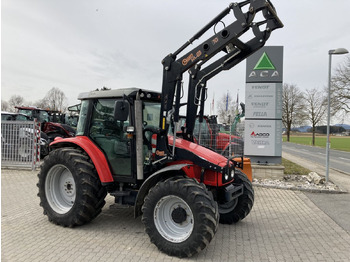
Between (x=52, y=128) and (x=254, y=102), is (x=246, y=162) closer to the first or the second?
(x=254, y=102)

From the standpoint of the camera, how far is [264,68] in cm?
1016

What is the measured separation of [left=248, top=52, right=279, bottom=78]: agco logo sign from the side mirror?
278 inches

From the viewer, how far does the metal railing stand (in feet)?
36.5

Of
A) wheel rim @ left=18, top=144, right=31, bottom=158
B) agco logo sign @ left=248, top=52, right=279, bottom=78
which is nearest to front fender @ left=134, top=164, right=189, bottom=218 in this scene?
agco logo sign @ left=248, top=52, right=279, bottom=78

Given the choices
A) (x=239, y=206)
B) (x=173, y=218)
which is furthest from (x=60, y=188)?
(x=239, y=206)

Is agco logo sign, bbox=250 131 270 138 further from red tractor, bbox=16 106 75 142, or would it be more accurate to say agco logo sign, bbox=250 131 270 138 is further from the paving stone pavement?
red tractor, bbox=16 106 75 142

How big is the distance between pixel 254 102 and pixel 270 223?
551 cm

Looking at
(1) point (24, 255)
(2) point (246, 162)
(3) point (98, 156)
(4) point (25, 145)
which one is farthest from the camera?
(4) point (25, 145)

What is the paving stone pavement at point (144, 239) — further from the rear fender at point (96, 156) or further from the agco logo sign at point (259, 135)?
the agco logo sign at point (259, 135)

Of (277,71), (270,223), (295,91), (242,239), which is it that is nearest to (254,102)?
(277,71)

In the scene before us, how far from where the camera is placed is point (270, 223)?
5.61 m

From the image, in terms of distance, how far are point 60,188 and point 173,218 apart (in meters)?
2.52

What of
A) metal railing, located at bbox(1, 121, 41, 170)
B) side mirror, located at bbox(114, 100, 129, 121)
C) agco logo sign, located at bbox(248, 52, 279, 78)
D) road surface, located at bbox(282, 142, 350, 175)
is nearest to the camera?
side mirror, located at bbox(114, 100, 129, 121)

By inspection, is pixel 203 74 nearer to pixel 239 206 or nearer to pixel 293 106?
pixel 239 206
